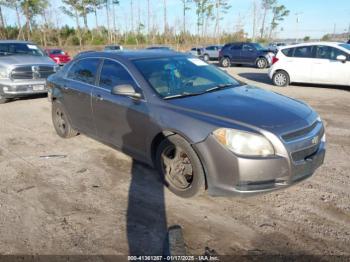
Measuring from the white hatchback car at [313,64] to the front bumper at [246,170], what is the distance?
357 inches

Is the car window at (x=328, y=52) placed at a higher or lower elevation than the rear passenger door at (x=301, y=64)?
higher

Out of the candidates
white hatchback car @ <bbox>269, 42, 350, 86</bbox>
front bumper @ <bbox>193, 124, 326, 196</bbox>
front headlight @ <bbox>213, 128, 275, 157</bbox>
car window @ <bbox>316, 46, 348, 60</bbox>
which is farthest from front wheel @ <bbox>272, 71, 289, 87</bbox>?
front headlight @ <bbox>213, 128, 275, 157</bbox>

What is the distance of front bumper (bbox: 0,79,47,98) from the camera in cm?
927

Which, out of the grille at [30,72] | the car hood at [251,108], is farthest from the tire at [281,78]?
the car hood at [251,108]

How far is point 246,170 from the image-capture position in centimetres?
→ 313

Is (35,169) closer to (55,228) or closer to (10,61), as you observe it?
(55,228)

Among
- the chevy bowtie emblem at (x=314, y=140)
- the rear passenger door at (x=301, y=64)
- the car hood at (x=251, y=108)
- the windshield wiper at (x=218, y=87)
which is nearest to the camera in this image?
the car hood at (x=251, y=108)

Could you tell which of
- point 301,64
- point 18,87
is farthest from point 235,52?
point 18,87

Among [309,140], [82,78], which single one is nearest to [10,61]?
[82,78]

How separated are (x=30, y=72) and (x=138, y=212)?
7687mm

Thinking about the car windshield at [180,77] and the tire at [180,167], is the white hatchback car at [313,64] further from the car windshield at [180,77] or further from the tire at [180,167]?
the tire at [180,167]

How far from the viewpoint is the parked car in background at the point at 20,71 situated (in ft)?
30.5

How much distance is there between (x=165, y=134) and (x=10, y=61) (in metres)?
7.68

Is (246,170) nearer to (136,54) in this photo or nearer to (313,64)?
(136,54)
